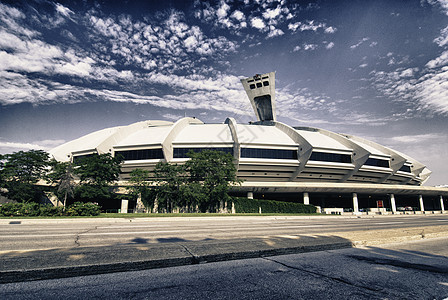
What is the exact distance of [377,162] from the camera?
5419cm

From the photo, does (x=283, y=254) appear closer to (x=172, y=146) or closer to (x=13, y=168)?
(x=13, y=168)

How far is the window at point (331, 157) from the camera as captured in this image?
49969 mm

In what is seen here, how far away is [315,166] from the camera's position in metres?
48.8

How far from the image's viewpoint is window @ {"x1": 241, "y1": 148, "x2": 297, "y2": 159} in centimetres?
4747

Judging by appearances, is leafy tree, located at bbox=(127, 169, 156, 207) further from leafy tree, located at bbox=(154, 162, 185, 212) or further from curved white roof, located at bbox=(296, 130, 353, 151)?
curved white roof, located at bbox=(296, 130, 353, 151)

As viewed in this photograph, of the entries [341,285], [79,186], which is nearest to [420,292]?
[341,285]

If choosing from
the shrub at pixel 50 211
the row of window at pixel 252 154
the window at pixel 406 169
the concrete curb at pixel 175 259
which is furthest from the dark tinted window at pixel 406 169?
the shrub at pixel 50 211

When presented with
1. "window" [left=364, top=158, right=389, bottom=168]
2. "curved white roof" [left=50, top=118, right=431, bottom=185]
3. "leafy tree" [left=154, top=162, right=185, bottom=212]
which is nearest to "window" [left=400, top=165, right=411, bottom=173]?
"curved white roof" [left=50, top=118, right=431, bottom=185]

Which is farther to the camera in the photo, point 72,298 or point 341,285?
point 341,285

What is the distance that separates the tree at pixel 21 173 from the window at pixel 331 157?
48.6m

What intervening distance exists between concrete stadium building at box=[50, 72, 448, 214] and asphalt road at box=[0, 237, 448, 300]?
3609 centimetres

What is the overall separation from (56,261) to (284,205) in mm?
37392

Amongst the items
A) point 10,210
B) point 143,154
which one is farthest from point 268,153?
point 10,210

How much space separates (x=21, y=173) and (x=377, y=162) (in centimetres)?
6843
